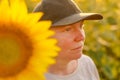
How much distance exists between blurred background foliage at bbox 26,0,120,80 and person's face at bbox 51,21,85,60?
6.38 ft

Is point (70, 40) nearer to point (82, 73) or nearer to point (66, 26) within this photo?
point (66, 26)

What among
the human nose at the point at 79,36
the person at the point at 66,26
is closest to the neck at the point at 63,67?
the person at the point at 66,26

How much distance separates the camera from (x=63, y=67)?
1410 mm

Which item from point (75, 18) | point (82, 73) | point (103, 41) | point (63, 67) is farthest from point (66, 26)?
point (103, 41)

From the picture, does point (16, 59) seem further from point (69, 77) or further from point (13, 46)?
point (69, 77)

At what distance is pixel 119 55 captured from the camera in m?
3.48

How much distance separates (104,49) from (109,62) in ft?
0.35

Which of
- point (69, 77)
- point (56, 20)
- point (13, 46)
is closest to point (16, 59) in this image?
point (13, 46)

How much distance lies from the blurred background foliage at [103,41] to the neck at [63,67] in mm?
1768

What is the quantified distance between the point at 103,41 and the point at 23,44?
2521mm

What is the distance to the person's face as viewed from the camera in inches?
49.4

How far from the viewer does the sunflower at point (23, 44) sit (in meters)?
0.88

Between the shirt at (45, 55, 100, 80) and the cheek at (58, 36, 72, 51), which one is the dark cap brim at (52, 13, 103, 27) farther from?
the shirt at (45, 55, 100, 80)

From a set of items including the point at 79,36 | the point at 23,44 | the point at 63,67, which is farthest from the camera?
the point at 63,67
